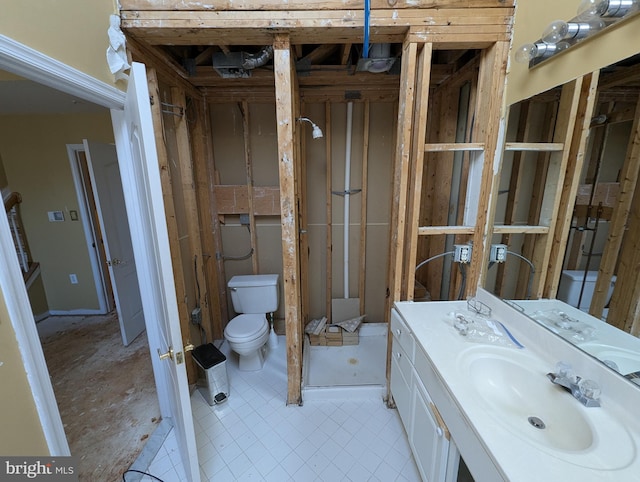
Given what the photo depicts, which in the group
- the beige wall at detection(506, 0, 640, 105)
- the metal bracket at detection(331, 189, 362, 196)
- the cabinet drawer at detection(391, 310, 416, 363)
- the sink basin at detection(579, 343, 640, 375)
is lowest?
the cabinet drawer at detection(391, 310, 416, 363)

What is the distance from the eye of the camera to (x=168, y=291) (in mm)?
1031

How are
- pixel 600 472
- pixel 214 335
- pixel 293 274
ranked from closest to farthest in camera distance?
pixel 600 472, pixel 293 274, pixel 214 335

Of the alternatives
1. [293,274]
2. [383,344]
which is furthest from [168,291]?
[383,344]

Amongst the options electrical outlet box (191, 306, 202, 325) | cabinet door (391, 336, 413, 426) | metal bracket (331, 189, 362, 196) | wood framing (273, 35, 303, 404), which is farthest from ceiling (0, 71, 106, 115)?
cabinet door (391, 336, 413, 426)

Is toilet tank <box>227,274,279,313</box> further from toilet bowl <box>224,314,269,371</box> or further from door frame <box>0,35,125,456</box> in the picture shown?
door frame <box>0,35,125,456</box>

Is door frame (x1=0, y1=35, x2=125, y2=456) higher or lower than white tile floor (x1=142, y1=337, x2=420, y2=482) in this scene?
higher

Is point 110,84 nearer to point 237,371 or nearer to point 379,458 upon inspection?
point 237,371

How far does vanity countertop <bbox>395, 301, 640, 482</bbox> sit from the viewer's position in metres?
0.68

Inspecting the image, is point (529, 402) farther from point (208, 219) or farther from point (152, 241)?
point (208, 219)

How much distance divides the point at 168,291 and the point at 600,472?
1.44m

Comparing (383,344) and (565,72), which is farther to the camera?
(383,344)

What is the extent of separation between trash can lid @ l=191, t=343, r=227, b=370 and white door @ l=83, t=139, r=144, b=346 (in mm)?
1116

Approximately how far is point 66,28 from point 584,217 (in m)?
2.29

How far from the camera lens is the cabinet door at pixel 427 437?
1036 millimetres
